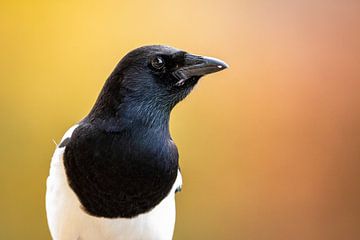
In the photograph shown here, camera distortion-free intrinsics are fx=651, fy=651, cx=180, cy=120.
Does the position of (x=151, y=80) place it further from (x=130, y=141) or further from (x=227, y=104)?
(x=227, y=104)

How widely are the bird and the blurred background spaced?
66cm

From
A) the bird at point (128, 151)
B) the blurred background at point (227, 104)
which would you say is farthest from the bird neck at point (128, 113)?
the blurred background at point (227, 104)

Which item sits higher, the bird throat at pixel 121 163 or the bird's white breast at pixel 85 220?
the bird throat at pixel 121 163

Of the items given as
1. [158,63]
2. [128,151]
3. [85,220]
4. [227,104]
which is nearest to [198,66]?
[158,63]

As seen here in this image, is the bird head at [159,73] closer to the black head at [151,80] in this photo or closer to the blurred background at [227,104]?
the black head at [151,80]

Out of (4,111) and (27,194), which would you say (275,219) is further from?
(4,111)

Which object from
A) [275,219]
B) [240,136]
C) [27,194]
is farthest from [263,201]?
[27,194]

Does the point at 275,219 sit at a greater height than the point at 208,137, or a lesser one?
lesser

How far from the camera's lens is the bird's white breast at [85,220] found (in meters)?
1.10

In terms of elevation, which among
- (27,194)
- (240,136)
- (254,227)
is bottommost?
(254,227)

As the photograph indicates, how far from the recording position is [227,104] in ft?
Result: 5.89

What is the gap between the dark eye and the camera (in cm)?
106

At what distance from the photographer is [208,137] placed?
1.79 m

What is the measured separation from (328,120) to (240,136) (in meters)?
0.25
